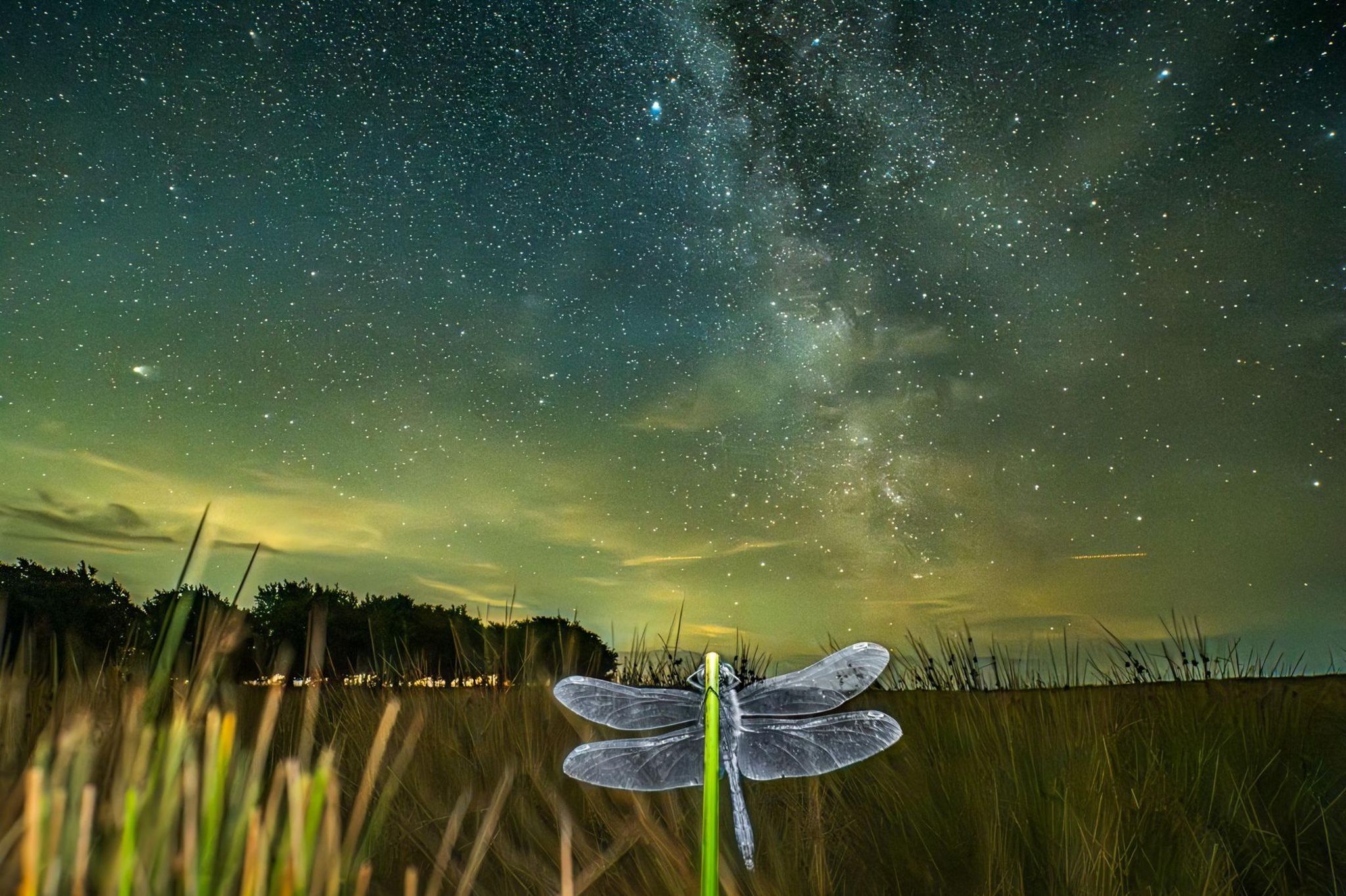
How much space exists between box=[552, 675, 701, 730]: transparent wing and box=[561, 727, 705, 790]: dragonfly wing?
0.09m

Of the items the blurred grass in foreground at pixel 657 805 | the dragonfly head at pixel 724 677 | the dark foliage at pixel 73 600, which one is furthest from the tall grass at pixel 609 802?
the dark foliage at pixel 73 600

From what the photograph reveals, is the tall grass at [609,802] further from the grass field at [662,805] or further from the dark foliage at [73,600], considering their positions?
the dark foliage at [73,600]

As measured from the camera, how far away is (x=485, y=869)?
2.72m

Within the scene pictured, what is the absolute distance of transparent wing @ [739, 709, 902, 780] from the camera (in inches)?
86.4

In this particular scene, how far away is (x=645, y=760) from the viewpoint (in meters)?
2.22

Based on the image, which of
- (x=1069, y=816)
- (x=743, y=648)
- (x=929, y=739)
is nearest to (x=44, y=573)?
(x=743, y=648)

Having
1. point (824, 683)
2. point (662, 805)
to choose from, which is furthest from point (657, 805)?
point (824, 683)

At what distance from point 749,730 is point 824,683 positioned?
0.78ft

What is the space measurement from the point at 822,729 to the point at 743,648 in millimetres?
2497

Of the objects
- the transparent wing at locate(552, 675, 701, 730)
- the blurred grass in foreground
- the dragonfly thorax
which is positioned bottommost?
the blurred grass in foreground

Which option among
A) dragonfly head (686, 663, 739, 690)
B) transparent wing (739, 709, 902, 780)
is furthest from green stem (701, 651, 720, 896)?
transparent wing (739, 709, 902, 780)

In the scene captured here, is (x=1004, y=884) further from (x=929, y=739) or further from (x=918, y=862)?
(x=929, y=739)

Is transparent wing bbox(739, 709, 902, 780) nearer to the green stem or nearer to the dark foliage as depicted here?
the green stem

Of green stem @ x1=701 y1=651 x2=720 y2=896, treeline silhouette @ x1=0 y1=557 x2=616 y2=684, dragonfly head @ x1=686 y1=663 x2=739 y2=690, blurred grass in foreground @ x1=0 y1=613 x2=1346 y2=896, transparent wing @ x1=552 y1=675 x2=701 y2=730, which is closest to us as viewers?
green stem @ x1=701 y1=651 x2=720 y2=896
